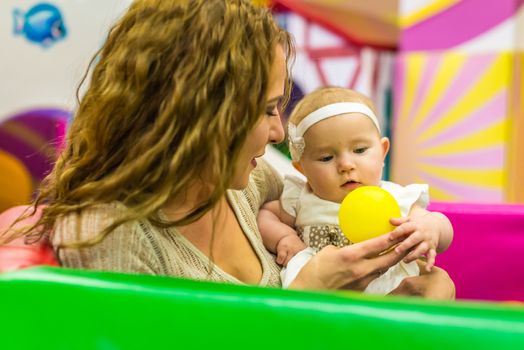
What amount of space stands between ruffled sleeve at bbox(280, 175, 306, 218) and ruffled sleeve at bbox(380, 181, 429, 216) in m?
0.14

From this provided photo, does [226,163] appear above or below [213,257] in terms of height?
above

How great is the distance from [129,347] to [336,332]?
0.68ft

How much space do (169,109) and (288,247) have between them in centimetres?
37

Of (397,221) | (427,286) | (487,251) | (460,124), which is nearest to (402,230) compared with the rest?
(397,221)

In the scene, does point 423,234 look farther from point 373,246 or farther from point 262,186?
point 262,186

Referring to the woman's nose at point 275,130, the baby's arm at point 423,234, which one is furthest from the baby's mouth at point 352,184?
the woman's nose at point 275,130

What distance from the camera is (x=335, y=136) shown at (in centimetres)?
102

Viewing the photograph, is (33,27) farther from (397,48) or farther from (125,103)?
(397,48)

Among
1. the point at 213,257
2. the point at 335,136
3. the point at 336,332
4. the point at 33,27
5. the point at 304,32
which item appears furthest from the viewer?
the point at 304,32

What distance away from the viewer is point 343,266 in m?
0.84

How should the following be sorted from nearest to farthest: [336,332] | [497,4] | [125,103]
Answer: [336,332] → [125,103] → [497,4]

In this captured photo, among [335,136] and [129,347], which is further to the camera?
[335,136]

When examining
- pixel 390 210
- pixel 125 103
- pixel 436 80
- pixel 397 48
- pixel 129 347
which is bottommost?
pixel 129 347

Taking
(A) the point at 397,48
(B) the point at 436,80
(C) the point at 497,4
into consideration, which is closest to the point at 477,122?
(B) the point at 436,80
